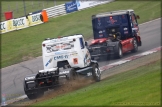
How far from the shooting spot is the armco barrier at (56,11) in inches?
1748

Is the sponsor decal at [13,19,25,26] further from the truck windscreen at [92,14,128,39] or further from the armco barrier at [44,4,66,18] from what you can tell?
the truck windscreen at [92,14,128,39]

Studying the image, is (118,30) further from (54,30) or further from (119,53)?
A: (54,30)

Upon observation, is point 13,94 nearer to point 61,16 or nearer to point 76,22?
point 76,22

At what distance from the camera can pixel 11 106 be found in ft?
55.7

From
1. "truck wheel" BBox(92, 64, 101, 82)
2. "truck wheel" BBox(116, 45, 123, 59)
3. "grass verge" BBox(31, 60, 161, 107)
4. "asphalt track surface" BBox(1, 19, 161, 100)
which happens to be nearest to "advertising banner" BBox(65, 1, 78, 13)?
"asphalt track surface" BBox(1, 19, 161, 100)

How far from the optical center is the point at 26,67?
1045 inches

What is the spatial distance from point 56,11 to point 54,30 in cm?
719

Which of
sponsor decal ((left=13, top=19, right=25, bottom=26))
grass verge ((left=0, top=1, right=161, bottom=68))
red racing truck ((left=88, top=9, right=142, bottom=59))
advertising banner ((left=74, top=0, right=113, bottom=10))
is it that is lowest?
grass verge ((left=0, top=1, right=161, bottom=68))

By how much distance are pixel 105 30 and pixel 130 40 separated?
1.60 metres

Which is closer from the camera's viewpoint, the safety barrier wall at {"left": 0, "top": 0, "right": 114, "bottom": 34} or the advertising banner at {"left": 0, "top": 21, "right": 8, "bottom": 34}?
the advertising banner at {"left": 0, "top": 21, "right": 8, "bottom": 34}

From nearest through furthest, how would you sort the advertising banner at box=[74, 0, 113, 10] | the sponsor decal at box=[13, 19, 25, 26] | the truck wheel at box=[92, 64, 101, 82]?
the truck wheel at box=[92, 64, 101, 82]
the sponsor decal at box=[13, 19, 25, 26]
the advertising banner at box=[74, 0, 113, 10]

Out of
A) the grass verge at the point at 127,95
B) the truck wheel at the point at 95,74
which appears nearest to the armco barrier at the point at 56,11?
the truck wheel at the point at 95,74

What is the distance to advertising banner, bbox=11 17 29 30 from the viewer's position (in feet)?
Answer: 127

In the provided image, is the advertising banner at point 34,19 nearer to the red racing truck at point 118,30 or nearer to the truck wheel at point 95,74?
the red racing truck at point 118,30
